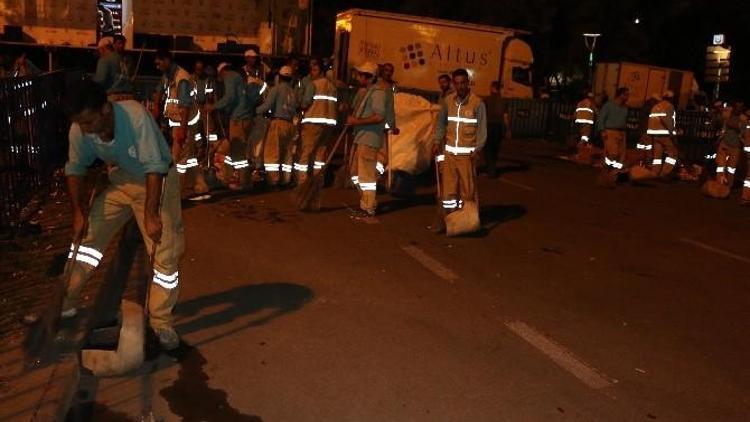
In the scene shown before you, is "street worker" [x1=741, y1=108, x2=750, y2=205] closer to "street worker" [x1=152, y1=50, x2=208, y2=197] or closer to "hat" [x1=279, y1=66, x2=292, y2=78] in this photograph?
"hat" [x1=279, y1=66, x2=292, y2=78]

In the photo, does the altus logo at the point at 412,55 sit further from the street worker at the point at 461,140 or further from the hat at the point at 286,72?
the street worker at the point at 461,140

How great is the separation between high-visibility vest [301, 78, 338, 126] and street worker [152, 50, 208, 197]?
63.8 inches

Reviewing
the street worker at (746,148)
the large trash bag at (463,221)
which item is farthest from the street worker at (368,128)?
the street worker at (746,148)

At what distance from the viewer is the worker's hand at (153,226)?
4.78 metres

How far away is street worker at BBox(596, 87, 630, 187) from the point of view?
1447 cm

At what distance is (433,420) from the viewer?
439cm

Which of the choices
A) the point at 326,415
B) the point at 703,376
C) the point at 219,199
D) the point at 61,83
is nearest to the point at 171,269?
the point at 326,415

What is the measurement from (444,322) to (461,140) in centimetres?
361

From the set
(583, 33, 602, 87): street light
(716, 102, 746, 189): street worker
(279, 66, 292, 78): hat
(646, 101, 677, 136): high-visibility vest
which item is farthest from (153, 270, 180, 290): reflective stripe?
(583, 33, 602, 87): street light

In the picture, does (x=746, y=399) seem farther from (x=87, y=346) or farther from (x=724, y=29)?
(x=724, y=29)

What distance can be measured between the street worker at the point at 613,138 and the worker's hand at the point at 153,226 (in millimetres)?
11193

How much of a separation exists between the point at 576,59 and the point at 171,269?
37.1 meters

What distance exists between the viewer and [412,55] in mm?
23594

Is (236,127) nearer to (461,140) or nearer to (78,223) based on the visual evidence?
(461,140)
